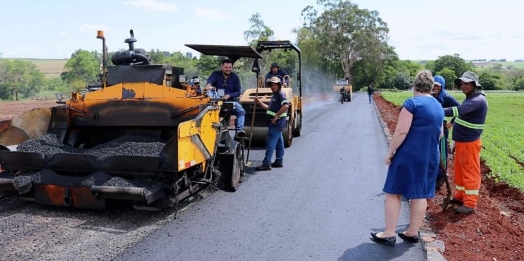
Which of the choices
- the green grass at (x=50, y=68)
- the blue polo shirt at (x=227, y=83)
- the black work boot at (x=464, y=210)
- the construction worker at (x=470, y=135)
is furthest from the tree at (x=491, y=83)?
the black work boot at (x=464, y=210)

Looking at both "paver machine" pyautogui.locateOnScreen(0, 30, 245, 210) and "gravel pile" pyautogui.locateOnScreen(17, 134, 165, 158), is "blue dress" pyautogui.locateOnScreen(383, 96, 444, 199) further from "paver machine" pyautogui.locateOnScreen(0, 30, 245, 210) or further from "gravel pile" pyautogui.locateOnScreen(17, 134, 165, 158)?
"gravel pile" pyautogui.locateOnScreen(17, 134, 165, 158)

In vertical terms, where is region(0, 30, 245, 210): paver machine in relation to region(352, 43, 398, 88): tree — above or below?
below

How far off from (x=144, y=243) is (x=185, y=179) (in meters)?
1.11

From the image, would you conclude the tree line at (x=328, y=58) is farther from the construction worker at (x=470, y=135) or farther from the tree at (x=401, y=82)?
the construction worker at (x=470, y=135)

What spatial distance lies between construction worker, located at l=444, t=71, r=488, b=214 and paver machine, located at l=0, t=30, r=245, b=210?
308 centimetres

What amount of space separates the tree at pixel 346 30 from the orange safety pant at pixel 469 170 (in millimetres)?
61685

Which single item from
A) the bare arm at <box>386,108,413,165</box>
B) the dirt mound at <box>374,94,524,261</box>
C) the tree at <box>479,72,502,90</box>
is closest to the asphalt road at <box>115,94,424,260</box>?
the dirt mound at <box>374,94,524,261</box>

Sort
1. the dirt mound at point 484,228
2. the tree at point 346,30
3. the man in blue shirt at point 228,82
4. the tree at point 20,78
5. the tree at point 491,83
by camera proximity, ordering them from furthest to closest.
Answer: the tree at point 491,83
the tree at point 346,30
the tree at point 20,78
the man in blue shirt at point 228,82
the dirt mound at point 484,228

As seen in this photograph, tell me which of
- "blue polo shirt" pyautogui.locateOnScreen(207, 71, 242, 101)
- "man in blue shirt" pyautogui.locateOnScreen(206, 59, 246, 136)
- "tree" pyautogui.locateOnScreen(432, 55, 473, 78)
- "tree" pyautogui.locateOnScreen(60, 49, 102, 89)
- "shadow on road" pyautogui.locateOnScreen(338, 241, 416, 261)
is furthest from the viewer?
"tree" pyautogui.locateOnScreen(432, 55, 473, 78)

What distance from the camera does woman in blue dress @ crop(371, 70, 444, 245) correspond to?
14.9 feet

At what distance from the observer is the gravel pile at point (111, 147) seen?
576cm

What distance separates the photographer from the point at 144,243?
4.63 metres

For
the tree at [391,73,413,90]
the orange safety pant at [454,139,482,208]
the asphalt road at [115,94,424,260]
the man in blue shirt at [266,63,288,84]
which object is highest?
the tree at [391,73,413,90]

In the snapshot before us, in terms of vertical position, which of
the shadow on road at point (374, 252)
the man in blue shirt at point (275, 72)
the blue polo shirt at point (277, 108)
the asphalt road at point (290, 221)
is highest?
the man in blue shirt at point (275, 72)
